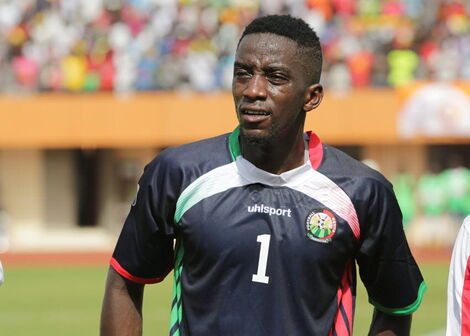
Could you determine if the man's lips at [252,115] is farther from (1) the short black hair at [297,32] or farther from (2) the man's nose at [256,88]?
(1) the short black hair at [297,32]

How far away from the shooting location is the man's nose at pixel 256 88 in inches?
148

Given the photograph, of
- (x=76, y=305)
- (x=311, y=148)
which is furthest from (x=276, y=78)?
(x=76, y=305)

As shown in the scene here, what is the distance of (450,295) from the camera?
162 inches

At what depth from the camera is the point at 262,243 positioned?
12.6 ft

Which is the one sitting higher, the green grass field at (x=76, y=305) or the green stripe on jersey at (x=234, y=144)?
the green stripe on jersey at (x=234, y=144)

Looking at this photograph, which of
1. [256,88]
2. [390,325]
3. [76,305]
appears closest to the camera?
[256,88]

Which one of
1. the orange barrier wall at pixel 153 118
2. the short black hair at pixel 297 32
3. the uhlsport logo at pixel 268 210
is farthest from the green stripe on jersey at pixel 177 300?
the orange barrier wall at pixel 153 118

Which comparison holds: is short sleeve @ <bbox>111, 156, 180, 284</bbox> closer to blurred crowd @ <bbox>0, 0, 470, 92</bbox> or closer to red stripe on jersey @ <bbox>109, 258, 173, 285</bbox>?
red stripe on jersey @ <bbox>109, 258, 173, 285</bbox>

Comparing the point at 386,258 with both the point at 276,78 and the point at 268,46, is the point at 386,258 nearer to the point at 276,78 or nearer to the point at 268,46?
the point at 276,78

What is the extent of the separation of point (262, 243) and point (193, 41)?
80.4 feet

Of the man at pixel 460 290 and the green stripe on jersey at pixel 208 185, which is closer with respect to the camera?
the green stripe on jersey at pixel 208 185

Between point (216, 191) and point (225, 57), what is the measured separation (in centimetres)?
2354

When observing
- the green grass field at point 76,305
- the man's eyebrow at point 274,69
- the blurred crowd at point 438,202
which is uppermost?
the blurred crowd at point 438,202

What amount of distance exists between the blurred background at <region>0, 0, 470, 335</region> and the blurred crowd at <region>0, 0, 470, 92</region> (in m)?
Result: 0.04
